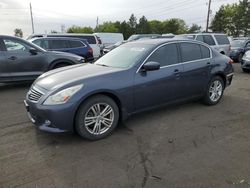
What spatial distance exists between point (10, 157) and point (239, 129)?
149 inches

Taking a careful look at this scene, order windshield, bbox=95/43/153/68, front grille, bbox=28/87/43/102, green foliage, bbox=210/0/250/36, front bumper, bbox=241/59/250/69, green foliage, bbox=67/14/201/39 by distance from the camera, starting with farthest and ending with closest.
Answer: green foliage, bbox=67/14/201/39 → green foliage, bbox=210/0/250/36 → front bumper, bbox=241/59/250/69 → windshield, bbox=95/43/153/68 → front grille, bbox=28/87/43/102

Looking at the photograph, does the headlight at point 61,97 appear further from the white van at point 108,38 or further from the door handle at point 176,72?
the white van at point 108,38

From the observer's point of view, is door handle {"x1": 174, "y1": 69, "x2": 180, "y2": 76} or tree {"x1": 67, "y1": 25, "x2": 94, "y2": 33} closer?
door handle {"x1": 174, "y1": 69, "x2": 180, "y2": 76}

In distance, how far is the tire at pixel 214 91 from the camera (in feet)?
19.6

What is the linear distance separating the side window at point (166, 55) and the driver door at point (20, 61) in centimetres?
453

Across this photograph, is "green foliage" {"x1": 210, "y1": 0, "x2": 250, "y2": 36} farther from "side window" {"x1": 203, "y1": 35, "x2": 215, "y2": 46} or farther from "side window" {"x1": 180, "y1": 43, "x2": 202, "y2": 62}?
"side window" {"x1": 180, "y1": 43, "x2": 202, "y2": 62}

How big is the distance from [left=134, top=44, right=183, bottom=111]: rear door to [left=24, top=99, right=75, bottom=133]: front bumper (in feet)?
4.05

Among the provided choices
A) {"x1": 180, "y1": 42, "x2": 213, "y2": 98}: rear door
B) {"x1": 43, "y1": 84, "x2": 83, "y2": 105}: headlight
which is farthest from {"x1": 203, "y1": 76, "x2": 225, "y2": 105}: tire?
{"x1": 43, "y1": 84, "x2": 83, "y2": 105}: headlight

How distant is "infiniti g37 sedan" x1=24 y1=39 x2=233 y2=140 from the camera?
13.0 ft

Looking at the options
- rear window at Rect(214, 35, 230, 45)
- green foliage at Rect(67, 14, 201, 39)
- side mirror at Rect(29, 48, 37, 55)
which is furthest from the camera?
green foliage at Rect(67, 14, 201, 39)

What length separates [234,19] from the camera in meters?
62.4

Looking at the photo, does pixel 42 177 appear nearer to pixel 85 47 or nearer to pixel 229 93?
pixel 229 93

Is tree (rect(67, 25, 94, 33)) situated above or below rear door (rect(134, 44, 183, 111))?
above

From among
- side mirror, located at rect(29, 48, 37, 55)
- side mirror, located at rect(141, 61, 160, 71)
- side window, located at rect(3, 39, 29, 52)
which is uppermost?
side window, located at rect(3, 39, 29, 52)
